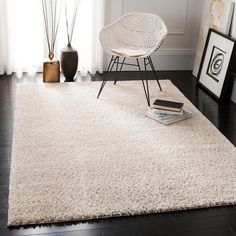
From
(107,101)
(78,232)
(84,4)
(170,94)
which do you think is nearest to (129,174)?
(78,232)

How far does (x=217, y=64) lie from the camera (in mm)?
3883

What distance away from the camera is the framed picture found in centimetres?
370

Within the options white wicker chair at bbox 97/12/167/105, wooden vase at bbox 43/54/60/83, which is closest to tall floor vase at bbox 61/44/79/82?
wooden vase at bbox 43/54/60/83

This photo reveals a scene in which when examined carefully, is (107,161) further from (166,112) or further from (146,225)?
(166,112)

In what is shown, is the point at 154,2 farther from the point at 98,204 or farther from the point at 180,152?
the point at 98,204

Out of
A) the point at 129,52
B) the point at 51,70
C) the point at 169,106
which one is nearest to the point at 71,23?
the point at 51,70

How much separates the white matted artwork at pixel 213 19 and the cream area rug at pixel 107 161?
2.84 ft

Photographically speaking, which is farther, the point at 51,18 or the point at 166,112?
the point at 51,18

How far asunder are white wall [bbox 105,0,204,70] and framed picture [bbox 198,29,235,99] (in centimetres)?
48

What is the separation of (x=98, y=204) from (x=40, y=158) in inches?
24.3

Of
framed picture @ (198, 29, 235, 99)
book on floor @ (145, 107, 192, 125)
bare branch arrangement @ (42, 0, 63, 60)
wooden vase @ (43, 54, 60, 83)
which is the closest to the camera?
book on floor @ (145, 107, 192, 125)

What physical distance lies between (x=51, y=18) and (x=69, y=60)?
0.50 metres

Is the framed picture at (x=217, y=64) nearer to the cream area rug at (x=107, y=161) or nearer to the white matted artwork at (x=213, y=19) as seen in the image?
the white matted artwork at (x=213, y=19)

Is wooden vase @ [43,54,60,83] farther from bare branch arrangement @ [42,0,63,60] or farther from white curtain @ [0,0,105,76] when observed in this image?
white curtain @ [0,0,105,76]
